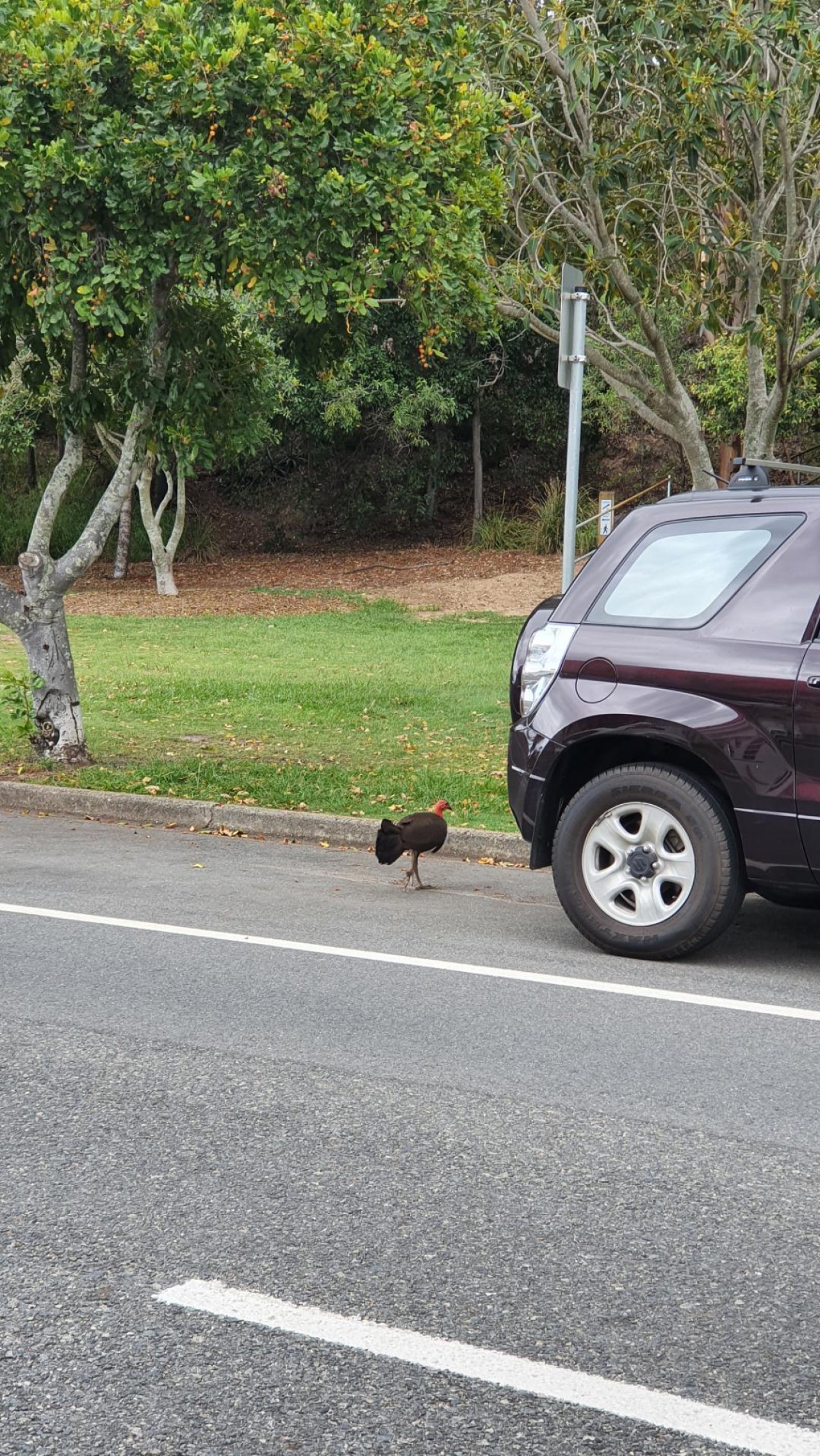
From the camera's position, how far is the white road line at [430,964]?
5.70 m

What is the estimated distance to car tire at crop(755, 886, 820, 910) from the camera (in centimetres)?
626

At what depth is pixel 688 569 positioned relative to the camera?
655 cm

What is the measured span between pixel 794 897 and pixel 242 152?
556 centimetres

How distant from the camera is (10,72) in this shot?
953 cm

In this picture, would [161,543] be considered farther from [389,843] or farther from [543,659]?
[543,659]

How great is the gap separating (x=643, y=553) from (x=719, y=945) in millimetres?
1757

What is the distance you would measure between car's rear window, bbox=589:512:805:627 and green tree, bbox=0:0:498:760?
355cm

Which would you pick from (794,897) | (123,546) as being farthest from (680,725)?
(123,546)

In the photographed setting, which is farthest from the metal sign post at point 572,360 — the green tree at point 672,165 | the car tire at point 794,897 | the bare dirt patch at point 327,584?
the bare dirt patch at point 327,584

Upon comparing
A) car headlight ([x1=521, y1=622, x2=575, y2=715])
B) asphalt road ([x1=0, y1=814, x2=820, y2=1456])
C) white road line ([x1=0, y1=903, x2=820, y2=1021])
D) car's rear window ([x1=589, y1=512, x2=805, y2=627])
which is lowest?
white road line ([x1=0, y1=903, x2=820, y2=1021])

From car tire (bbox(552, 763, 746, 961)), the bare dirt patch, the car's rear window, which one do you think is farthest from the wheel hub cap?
the bare dirt patch

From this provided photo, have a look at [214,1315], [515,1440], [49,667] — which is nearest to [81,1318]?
[214,1315]

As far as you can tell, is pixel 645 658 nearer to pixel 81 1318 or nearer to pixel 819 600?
pixel 819 600

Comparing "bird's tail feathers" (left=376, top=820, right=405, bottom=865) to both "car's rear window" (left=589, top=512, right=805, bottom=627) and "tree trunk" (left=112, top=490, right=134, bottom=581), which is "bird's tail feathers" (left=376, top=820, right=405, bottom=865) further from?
"tree trunk" (left=112, top=490, right=134, bottom=581)
